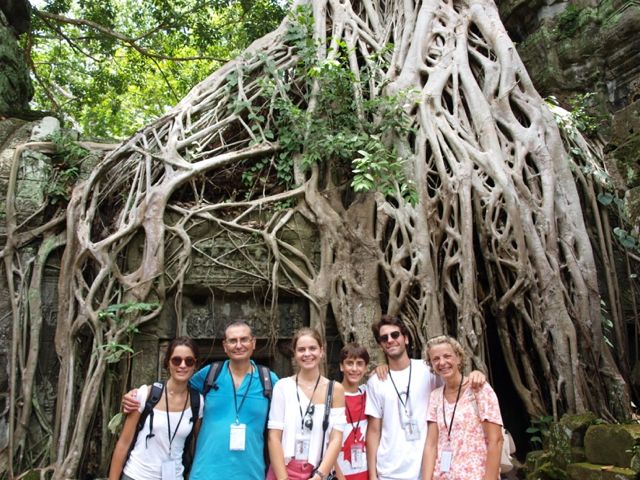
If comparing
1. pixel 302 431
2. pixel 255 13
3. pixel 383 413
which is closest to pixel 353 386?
pixel 383 413

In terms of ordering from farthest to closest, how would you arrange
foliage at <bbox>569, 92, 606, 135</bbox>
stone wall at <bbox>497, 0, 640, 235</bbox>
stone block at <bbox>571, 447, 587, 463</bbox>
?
1. stone wall at <bbox>497, 0, 640, 235</bbox>
2. foliage at <bbox>569, 92, 606, 135</bbox>
3. stone block at <bbox>571, 447, 587, 463</bbox>

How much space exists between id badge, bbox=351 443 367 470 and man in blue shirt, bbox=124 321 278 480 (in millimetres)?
382

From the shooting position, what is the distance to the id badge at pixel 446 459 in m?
2.10

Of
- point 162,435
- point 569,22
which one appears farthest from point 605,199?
point 162,435

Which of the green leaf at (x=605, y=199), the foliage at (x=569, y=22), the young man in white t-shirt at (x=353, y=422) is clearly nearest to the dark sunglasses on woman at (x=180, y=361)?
the young man in white t-shirt at (x=353, y=422)

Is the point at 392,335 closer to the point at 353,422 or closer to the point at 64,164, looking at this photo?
the point at 353,422

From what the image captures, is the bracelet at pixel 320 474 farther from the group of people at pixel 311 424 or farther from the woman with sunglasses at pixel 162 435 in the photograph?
the woman with sunglasses at pixel 162 435

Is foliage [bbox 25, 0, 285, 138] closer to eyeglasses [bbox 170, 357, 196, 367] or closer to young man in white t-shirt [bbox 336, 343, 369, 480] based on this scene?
eyeglasses [bbox 170, 357, 196, 367]

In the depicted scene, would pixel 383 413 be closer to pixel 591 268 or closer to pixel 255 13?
pixel 591 268

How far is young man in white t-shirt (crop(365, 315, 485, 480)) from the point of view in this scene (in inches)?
86.7

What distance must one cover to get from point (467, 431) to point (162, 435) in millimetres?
1189

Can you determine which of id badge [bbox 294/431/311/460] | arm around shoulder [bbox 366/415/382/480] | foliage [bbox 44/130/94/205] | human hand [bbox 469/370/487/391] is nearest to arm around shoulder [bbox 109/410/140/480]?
id badge [bbox 294/431/311/460]

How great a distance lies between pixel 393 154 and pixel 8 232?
8.81ft

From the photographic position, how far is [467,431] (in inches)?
82.8
